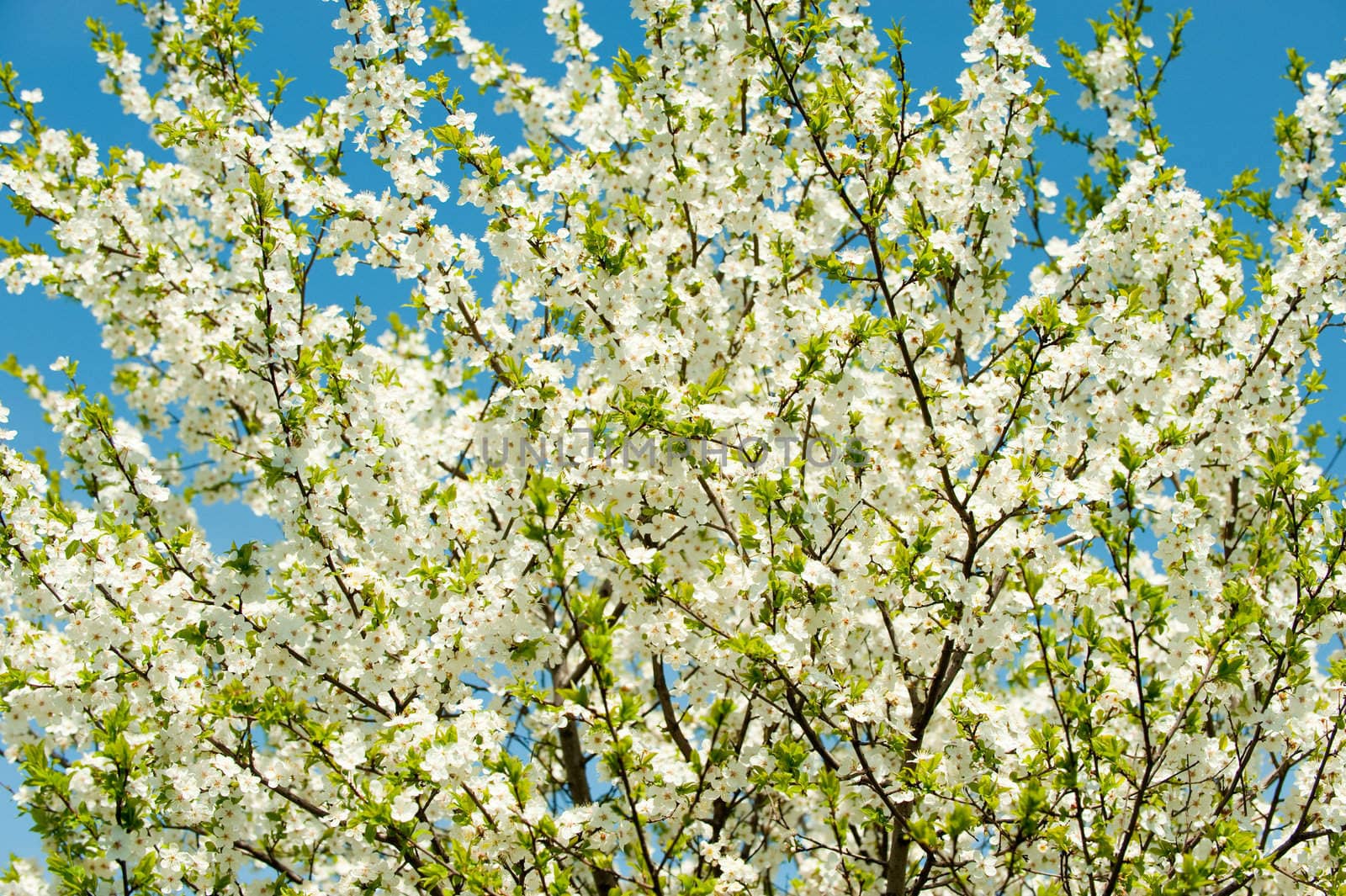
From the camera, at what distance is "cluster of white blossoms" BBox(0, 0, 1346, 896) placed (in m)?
5.19

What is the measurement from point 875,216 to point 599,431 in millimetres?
1877

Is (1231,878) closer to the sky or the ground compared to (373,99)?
closer to the ground

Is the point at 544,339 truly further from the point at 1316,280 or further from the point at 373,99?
the point at 1316,280

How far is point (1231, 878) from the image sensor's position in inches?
204

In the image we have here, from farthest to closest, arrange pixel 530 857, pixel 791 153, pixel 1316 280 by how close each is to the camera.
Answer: pixel 791 153, pixel 1316 280, pixel 530 857

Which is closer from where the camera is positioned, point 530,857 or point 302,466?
point 530,857

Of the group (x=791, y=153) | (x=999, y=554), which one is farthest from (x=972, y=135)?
(x=999, y=554)

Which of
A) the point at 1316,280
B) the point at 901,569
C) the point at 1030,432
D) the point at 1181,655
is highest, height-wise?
the point at 1316,280

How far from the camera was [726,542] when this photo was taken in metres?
6.58

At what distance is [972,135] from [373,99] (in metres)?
3.67

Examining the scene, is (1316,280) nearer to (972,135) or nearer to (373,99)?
(972,135)

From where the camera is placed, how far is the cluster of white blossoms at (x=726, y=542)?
5.19 meters

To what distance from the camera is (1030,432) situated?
18.7 ft

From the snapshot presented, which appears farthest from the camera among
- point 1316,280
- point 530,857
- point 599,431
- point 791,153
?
point 791,153
